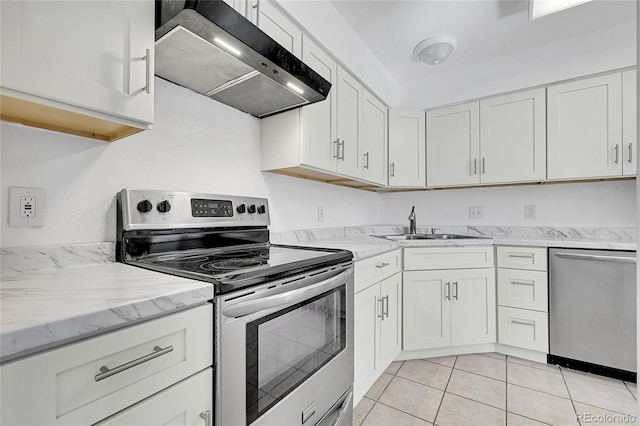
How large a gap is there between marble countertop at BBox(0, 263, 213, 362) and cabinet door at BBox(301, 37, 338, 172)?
106 centimetres

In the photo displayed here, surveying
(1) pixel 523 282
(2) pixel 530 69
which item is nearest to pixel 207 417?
(1) pixel 523 282

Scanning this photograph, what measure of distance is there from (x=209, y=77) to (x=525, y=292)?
8.26 ft

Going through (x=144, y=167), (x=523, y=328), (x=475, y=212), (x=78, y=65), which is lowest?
(x=523, y=328)

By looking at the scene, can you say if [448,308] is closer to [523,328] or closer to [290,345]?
[523,328]

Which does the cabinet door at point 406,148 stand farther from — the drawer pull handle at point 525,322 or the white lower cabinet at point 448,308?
the drawer pull handle at point 525,322

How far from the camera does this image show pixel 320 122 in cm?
177

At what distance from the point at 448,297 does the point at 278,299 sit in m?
1.71

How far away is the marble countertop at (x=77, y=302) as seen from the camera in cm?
51

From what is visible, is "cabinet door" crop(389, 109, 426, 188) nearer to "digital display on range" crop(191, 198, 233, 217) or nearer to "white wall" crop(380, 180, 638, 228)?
"white wall" crop(380, 180, 638, 228)

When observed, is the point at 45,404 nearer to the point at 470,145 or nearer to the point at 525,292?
the point at 525,292

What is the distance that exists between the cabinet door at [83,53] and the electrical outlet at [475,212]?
282 cm

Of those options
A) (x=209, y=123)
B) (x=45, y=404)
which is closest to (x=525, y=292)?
(x=209, y=123)

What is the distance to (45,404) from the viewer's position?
526mm

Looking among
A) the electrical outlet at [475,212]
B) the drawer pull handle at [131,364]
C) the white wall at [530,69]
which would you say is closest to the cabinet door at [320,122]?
the drawer pull handle at [131,364]
